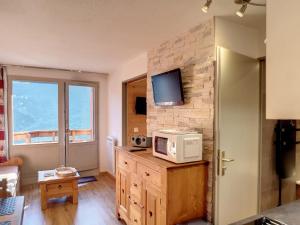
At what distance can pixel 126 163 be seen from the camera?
2729mm

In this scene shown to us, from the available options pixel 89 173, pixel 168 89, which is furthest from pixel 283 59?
pixel 89 173

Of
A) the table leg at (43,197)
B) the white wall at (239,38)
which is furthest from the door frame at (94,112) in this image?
the white wall at (239,38)

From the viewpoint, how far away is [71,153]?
479 cm

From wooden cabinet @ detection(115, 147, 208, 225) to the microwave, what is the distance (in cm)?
6

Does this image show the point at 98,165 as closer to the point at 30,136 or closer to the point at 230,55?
the point at 30,136

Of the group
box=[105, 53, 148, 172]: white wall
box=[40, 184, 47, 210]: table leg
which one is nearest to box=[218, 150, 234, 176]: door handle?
box=[105, 53, 148, 172]: white wall

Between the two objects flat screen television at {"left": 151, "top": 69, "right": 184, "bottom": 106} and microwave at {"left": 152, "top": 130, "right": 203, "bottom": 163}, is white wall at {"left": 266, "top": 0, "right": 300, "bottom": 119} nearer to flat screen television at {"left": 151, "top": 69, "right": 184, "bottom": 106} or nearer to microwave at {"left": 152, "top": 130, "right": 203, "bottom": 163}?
microwave at {"left": 152, "top": 130, "right": 203, "bottom": 163}

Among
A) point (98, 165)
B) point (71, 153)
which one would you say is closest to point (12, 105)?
point (71, 153)

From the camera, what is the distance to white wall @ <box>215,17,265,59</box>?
2.13 meters

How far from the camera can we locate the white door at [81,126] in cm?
478

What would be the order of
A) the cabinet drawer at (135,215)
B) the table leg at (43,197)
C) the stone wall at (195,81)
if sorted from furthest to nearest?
the table leg at (43,197)
the cabinet drawer at (135,215)
the stone wall at (195,81)

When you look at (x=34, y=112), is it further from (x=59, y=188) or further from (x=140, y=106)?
(x=140, y=106)

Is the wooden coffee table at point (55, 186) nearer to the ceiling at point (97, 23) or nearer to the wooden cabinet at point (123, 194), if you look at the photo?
the wooden cabinet at point (123, 194)

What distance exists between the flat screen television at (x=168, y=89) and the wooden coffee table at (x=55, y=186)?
1944mm
